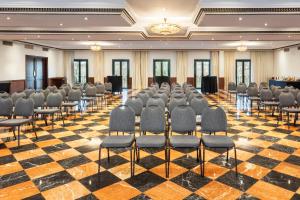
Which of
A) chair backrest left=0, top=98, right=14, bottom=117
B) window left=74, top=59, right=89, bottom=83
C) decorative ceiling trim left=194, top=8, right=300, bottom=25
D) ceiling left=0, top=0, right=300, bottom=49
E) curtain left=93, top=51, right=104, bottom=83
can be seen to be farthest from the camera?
window left=74, top=59, right=89, bottom=83

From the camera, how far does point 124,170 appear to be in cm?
364

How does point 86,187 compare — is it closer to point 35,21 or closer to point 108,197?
point 108,197

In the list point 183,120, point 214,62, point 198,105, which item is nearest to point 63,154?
point 183,120

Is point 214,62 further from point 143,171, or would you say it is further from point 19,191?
point 19,191

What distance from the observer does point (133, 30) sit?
9883 mm

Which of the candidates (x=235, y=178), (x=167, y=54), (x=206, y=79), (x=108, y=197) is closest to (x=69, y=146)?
(x=108, y=197)

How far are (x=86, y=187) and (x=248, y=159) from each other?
2.51 meters

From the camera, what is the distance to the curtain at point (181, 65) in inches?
733

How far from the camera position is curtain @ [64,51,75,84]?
18.6m

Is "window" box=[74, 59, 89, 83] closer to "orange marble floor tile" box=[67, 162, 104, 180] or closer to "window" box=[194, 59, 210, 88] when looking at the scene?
"window" box=[194, 59, 210, 88]

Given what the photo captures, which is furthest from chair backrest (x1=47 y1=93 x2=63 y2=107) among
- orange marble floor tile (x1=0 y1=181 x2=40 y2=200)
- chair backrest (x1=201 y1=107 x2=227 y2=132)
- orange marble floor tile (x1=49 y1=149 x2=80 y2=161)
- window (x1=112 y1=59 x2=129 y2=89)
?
window (x1=112 y1=59 x2=129 y2=89)

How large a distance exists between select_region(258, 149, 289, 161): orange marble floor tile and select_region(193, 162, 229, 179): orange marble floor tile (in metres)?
1.04

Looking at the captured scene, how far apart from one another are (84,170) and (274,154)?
3077 mm

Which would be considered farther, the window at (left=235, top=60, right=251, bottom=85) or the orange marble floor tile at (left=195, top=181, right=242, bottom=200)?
the window at (left=235, top=60, right=251, bottom=85)
